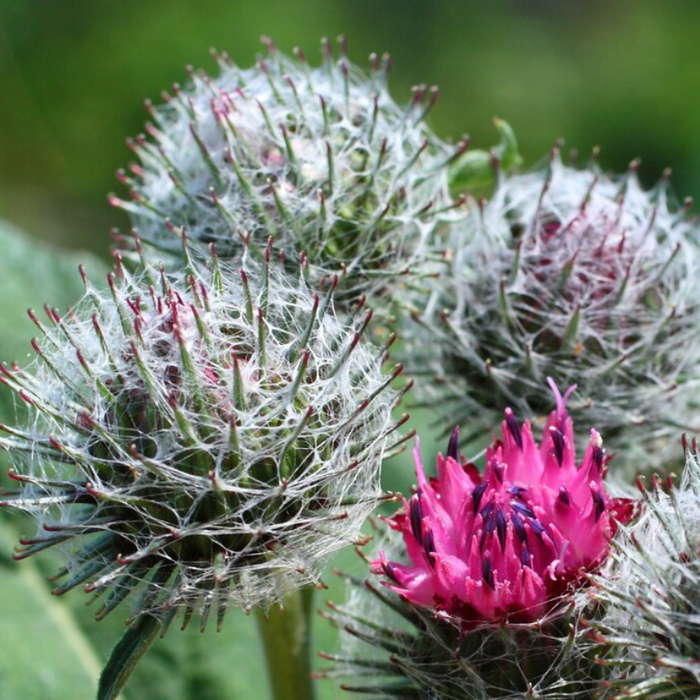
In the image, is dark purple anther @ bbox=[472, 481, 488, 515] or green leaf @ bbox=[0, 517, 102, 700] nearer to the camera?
dark purple anther @ bbox=[472, 481, 488, 515]

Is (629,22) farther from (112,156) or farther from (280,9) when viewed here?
(112,156)

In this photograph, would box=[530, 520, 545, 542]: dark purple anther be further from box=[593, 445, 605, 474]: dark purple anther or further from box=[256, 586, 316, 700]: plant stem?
box=[256, 586, 316, 700]: plant stem

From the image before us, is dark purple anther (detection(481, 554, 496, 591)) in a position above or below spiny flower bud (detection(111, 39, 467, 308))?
below

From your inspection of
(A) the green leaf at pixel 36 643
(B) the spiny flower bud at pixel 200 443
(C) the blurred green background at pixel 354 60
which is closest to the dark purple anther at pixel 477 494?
(B) the spiny flower bud at pixel 200 443

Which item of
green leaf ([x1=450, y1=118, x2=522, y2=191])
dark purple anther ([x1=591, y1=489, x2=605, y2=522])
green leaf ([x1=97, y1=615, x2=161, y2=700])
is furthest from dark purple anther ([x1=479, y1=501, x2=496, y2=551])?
green leaf ([x1=450, y1=118, x2=522, y2=191])

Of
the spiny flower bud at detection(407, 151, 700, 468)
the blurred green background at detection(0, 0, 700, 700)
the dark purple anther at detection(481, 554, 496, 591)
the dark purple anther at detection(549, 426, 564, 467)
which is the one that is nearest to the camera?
the dark purple anther at detection(481, 554, 496, 591)

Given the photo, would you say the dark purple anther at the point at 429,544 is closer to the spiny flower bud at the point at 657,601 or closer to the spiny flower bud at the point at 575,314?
the spiny flower bud at the point at 657,601
